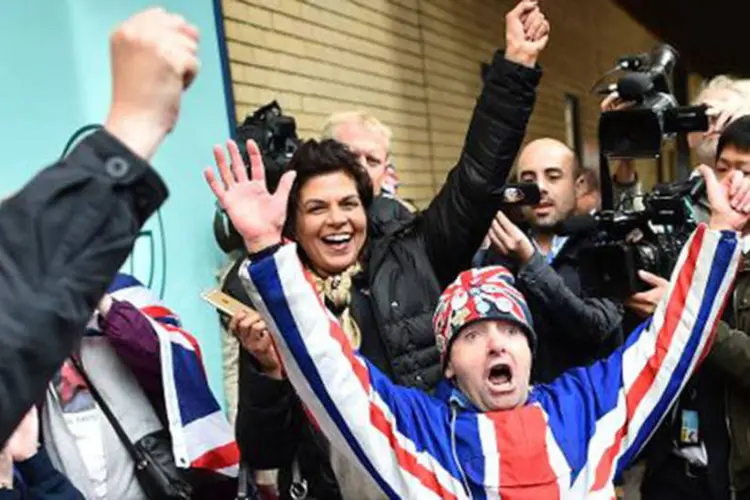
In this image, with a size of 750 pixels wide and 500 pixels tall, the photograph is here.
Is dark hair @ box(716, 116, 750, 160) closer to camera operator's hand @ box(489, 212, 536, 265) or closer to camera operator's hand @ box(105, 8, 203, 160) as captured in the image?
camera operator's hand @ box(489, 212, 536, 265)

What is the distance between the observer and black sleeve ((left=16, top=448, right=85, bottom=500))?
1665 mm

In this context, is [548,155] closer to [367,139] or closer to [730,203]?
[367,139]

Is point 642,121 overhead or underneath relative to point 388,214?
overhead

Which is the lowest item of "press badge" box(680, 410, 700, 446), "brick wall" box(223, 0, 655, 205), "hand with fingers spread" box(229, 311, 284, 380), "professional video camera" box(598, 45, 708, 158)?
"press badge" box(680, 410, 700, 446)

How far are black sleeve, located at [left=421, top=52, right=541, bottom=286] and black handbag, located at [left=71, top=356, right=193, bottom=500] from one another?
761mm

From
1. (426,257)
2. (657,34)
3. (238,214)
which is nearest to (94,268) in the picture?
(238,214)

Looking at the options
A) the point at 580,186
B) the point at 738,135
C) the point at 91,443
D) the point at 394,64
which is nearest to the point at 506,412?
the point at 91,443

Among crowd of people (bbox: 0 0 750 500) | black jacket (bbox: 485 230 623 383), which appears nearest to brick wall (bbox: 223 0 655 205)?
black jacket (bbox: 485 230 623 383)

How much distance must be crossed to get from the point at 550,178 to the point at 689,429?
2.99ft

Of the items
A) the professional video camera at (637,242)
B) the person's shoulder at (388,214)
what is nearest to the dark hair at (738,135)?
the professional video camera at (637,242)

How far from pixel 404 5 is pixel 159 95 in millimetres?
4825

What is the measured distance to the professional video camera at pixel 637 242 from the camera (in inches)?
88.6

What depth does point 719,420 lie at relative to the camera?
7.92 feet

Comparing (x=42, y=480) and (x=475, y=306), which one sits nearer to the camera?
(x=42, y=480)
